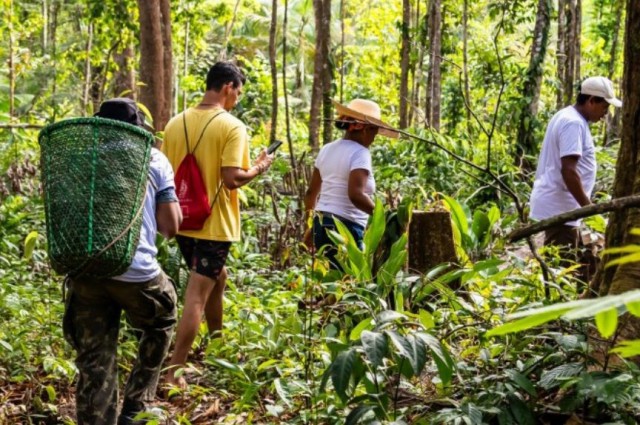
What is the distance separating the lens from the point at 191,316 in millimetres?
5461

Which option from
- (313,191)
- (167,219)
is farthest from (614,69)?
(167,219)

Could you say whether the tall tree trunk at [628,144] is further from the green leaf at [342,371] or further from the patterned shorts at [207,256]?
the patterned shorts at [207,256]

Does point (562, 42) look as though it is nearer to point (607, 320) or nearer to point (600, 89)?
point (600, 89)

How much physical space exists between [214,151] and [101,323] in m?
1.46

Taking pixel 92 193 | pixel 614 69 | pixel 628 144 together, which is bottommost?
pixel 92 193

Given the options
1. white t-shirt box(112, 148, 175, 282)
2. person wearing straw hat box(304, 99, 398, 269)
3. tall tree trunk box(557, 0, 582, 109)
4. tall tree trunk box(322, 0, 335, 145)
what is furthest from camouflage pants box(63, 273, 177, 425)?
tall tree trunk box(557, 0, 582, 109)

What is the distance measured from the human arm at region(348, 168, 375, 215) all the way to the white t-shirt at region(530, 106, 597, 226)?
119cm

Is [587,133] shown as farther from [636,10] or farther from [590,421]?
[590,421]

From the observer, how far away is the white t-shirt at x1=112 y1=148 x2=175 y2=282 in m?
4.42

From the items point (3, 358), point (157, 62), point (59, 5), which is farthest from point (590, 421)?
point (59, 5)

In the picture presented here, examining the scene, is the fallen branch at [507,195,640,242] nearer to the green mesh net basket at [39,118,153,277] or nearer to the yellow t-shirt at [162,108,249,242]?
the green mesh net basket at [39,118,153,277]

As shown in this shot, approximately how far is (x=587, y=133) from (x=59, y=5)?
2346cm

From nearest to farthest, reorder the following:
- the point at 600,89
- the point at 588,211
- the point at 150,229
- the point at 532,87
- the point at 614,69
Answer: the point at 588,211, the point at 150,229, the point at 600,89, the point at 532,87, the point at 614,69

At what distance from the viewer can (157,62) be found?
31.6ft
